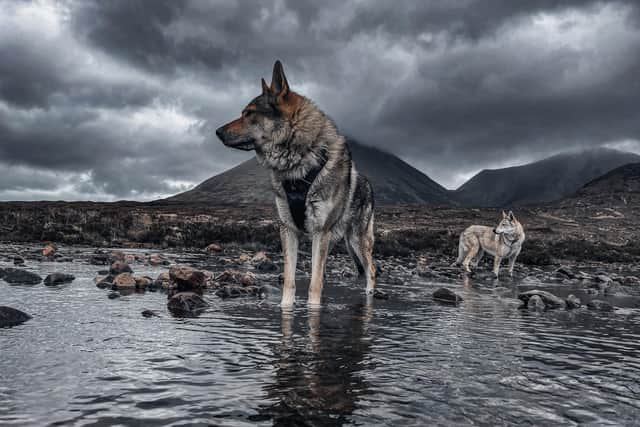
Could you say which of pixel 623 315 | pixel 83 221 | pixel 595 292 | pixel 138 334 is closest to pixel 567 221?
pixel 595 292

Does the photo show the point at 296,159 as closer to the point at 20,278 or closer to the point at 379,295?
the point at 379,295

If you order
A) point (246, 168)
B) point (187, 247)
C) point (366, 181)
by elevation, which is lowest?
point (187, 247)

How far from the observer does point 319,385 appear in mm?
3037

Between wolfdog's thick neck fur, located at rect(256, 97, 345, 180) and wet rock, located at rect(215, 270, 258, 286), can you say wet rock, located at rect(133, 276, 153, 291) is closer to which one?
wet rock, located at rect(215, 270, 258, 286)

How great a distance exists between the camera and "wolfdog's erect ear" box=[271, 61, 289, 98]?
6.58m

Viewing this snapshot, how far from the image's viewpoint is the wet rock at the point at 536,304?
814 cm

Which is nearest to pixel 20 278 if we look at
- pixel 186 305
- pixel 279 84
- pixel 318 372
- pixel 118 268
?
pixel 118 268

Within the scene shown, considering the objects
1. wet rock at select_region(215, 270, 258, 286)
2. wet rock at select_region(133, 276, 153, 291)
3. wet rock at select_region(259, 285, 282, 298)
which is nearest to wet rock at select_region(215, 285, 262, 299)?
wet rock at select_region(259, 285, 282, 298)

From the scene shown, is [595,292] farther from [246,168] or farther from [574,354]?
[246,168]

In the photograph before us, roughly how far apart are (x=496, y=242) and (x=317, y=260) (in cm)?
1523

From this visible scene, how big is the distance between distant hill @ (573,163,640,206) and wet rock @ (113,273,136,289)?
197 ft

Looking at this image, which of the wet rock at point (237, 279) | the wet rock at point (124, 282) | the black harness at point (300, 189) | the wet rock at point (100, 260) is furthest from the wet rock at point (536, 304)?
the wet rock at point (100, 260)

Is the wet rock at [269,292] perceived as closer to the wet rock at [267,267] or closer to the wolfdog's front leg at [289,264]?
the wolfdog's front leg at [289,264]

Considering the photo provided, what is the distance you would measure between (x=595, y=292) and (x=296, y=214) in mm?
9930
